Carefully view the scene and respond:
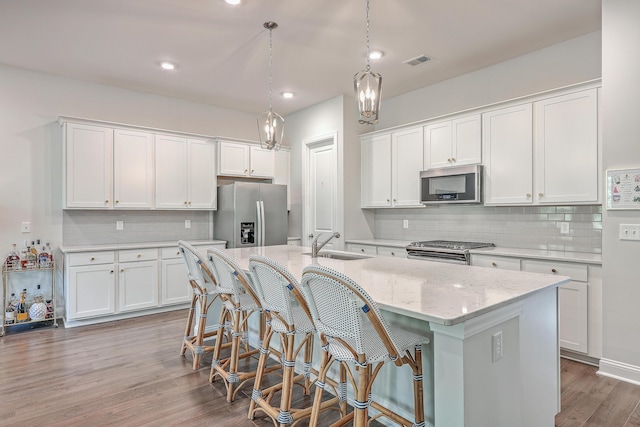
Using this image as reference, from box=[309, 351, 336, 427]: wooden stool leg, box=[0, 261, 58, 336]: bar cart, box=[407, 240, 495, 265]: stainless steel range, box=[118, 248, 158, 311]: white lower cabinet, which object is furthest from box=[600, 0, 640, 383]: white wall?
box=[0, 261, 58, 336]: bar cart

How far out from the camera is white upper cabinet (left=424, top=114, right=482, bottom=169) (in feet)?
12.9

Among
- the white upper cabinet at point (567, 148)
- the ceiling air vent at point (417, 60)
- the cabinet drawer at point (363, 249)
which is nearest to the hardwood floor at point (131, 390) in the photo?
the white upper cabinet at point (567, 148)

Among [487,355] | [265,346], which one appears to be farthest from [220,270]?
[487,355]

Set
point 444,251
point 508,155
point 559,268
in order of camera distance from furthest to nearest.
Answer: point 444,251, point 508,155, point 559,268

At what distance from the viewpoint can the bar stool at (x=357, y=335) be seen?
1.47 metres

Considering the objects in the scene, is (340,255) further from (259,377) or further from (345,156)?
(345,156)

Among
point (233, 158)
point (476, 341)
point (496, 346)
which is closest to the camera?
point (476, 341)

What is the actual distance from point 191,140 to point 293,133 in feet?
5.46

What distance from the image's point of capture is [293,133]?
6.00 meters

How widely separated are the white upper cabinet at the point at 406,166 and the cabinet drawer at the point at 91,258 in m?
3.47

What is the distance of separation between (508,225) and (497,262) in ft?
2.26

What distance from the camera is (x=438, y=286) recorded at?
185 centimetres

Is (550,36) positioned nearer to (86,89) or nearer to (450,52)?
(450,52)

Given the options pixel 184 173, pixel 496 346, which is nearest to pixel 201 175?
pixel 184 173
